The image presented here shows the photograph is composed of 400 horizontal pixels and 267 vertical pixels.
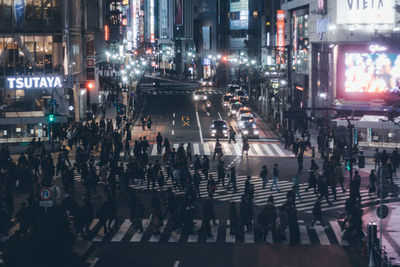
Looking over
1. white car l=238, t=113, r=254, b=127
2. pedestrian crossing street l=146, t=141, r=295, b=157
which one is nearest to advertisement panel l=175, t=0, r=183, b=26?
white car l=238, t=113, r=254, b=127

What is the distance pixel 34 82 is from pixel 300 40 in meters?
36.2

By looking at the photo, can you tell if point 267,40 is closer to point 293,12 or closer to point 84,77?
point 293,12

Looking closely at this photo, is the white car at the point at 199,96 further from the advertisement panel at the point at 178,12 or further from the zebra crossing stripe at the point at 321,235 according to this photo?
the advertisement panel at the point at 178,12

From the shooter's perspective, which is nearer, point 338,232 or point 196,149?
point 338,232

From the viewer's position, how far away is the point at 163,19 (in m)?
179

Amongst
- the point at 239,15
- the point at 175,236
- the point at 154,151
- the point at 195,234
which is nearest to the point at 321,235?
the point at 195,234

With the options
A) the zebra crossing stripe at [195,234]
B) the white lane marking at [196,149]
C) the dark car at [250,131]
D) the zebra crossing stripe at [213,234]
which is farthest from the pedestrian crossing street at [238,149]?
the zebra crossing stripe at [213,234]

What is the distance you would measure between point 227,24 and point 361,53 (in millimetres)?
79832

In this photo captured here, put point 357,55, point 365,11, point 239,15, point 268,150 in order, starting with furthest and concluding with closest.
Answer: point 239,15, point 365,11, point 357,55, point 268,150

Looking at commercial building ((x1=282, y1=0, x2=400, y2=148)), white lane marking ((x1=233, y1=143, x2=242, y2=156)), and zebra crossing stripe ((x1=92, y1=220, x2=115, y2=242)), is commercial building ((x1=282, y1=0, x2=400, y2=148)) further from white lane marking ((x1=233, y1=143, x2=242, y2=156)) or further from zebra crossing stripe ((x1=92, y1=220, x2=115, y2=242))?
zebra crossing stripe ((x1=92, y1=220, x2=115, y2=242))

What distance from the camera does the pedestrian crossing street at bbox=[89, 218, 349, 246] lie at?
23.8 m

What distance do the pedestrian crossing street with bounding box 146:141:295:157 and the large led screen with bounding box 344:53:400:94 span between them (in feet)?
34.2

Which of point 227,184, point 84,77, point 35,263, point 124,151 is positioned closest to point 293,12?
point 84,77

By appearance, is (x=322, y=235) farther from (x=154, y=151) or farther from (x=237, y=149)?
(x=154, y=151)
